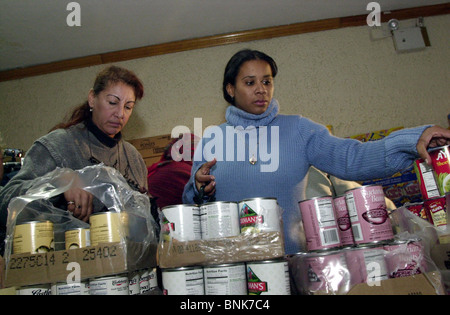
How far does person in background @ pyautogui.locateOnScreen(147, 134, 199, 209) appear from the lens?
5.48ft

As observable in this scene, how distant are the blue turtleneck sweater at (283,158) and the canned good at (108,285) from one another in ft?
1.50

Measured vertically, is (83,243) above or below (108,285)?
above

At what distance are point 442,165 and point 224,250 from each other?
0.72 m

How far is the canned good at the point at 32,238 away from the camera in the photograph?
851mm

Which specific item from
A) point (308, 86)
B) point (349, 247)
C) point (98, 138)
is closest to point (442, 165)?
point (349, 247)

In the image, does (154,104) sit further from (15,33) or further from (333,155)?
(333,155)

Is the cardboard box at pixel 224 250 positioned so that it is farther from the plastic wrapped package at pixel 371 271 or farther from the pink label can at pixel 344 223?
the pink label can at pixel 344 223

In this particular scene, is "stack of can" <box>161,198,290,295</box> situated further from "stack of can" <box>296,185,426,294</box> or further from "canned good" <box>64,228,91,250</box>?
"canned good" <box>64,228,91,250</box>

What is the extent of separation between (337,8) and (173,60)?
54.7 inches

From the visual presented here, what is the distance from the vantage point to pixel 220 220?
2.82ft

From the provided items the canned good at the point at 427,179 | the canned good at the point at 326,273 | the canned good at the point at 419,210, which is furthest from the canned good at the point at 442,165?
the canned good at the point at 326,273

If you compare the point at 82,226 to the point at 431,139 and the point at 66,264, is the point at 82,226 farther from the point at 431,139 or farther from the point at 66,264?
the point at 431,139
